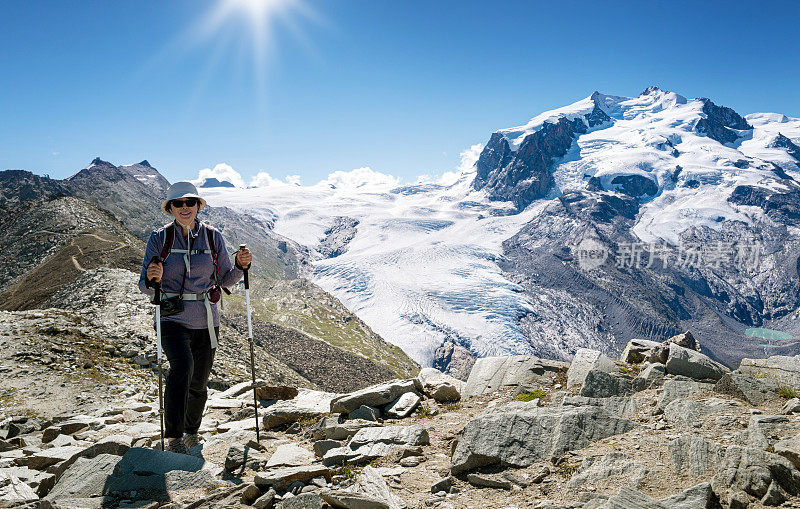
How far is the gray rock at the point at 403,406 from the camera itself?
11625 millimetres

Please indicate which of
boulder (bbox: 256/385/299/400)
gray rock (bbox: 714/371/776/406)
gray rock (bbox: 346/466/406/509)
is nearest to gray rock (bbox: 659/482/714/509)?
gray rock (bbox: 346/466/406/509)

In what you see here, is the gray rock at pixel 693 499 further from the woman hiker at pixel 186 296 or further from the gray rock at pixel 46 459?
the gray rock at pixel 46 459

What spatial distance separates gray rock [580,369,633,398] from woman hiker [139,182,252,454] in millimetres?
8155

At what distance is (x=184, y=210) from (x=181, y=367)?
301 centimetres

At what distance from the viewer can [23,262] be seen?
44031mm

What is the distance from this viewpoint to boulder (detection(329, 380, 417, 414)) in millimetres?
11703

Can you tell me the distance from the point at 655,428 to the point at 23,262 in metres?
55.5

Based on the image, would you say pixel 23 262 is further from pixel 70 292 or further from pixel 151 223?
pixel 151 223

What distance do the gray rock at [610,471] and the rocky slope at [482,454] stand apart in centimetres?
2

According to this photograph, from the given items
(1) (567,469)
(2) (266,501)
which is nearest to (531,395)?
(1) (567,469)

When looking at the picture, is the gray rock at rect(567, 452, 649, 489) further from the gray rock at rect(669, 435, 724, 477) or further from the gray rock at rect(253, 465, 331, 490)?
the gray rock at rect(253, 465, 331, 490)

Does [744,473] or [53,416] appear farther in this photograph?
[53,416]

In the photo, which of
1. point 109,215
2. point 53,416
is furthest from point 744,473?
point 109,215

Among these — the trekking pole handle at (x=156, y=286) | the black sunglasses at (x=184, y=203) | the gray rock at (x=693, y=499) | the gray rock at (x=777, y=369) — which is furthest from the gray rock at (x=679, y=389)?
the black sunglasses at (x=184, y=203)
